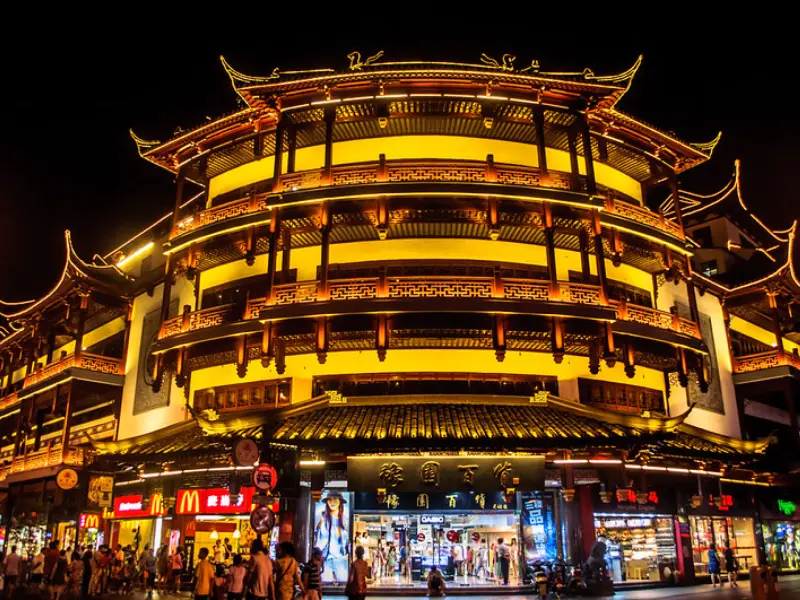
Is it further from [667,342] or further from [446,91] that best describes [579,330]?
[446,91]

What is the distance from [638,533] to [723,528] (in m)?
7.21

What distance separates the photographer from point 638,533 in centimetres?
2694

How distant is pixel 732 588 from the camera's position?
86.1 feet

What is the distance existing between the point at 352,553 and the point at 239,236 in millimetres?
13018

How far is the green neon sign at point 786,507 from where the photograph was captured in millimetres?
34375

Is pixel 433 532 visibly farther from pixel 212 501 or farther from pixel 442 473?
pixel 212 501

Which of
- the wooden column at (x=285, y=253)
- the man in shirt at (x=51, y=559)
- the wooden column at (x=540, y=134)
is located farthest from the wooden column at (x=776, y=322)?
the man in shirt at (x=51, y=559)

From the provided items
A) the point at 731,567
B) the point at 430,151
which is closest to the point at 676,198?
the point at 430,151

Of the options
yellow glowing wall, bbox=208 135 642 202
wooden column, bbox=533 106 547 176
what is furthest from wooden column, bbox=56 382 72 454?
wooden column, bbox=533 106 547 176

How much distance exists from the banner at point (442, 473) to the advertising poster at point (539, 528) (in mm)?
3202

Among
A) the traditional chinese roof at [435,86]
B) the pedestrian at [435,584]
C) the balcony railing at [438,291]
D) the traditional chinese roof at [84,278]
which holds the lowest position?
the pedestrian at [435,584]

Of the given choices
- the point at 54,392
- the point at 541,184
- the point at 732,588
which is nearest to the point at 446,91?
the point at 541,184

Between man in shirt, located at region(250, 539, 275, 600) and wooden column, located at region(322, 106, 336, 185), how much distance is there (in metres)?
15.5

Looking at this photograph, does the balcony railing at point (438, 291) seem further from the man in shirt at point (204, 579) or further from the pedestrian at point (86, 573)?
the pedestrian at point (86, 573)
